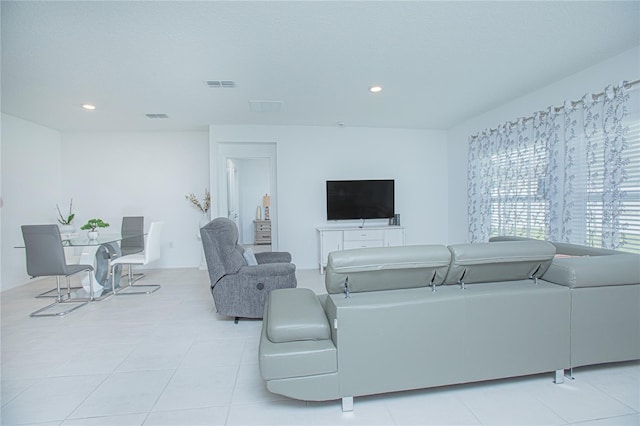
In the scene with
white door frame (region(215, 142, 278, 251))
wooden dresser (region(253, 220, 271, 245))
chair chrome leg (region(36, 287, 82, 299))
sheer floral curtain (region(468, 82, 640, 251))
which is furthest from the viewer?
wooden dresser (region(253, 220, 271, 245))

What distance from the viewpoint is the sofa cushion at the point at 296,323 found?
1.69 m

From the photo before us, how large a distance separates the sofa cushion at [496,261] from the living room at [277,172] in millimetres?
3575

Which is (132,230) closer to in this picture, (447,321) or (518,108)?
(447,321)

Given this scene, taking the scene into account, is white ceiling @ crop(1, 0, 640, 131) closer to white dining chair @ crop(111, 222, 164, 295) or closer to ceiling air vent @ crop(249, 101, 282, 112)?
ceiling air vent @ crop(249, 101, 282, 112)

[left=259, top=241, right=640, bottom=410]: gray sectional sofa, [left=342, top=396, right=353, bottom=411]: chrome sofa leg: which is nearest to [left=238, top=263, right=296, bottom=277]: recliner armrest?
[left=259, top=241, right=640, bottom=410]: gray sectional sofa

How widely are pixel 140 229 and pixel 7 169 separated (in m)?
1.96

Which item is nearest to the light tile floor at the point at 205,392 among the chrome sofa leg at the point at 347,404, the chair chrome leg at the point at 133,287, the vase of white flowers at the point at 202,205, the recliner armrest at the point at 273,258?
the chrome sofa leg at the point at 347,404

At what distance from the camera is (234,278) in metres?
2.97

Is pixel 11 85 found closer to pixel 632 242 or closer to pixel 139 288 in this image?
pixel 139 288

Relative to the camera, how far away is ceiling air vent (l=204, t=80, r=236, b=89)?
132 inches

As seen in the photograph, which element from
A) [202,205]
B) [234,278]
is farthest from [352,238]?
[202,205]

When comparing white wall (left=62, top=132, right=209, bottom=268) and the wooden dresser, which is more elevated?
white wall (left=62, top=132, right=209, bottom=268)

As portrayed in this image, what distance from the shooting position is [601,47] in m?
2.76

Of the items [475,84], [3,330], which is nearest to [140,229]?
[3,330]
